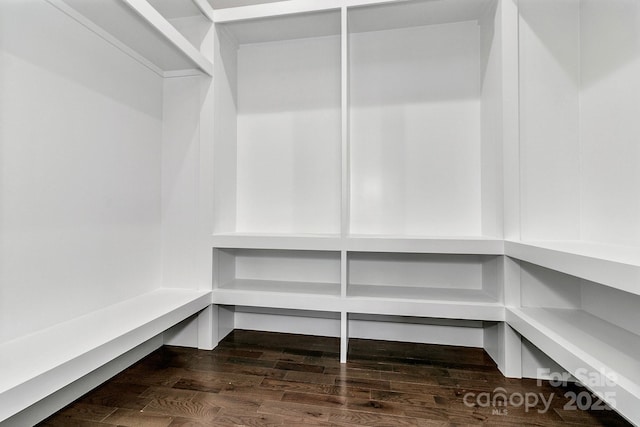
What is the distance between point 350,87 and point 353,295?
1.36m

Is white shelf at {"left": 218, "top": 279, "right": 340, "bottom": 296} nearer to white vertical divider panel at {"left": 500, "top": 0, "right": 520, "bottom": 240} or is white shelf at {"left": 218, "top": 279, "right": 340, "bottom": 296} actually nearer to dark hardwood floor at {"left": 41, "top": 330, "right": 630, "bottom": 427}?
dark hardwood floor at {"left": 41, "top": 330, "right": 630, "bottom": 427}

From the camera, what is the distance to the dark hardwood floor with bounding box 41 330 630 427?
124cm

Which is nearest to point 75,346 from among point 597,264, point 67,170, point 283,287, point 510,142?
point 67,170

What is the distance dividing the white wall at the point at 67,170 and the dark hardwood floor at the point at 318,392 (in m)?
0.44

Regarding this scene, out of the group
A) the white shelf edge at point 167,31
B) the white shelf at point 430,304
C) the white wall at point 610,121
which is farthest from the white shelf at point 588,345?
the white shelf edge at point 167,31

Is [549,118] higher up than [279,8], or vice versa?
[279,8]

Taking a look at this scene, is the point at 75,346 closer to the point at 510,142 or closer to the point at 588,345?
the point at 588,345

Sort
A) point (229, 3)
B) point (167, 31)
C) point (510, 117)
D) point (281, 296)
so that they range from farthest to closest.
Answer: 1. point (229, 3)
2. point (281, 296)
3. point (510, 117)
4. point (167, 31)

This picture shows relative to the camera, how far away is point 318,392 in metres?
1.42

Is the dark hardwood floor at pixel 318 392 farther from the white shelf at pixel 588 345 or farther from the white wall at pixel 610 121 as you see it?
the white wall at pixel 610 121

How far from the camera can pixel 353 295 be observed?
183 cm

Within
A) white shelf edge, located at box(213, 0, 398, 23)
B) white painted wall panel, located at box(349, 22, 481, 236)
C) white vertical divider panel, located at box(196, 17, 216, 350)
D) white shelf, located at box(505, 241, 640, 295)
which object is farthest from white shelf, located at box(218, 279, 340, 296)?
white shelf edge, located at box(213, 0, 398, 23)

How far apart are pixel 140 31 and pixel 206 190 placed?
2.79 feet

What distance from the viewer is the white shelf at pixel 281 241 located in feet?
5.85
